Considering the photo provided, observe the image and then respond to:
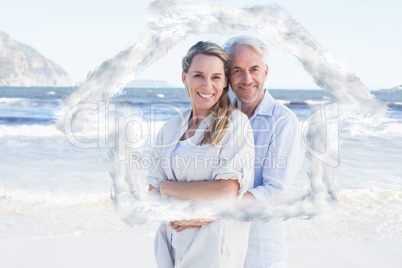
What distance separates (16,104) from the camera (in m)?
26.0

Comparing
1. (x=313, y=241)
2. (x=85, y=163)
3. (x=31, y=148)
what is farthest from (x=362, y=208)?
(x=31, y=148)

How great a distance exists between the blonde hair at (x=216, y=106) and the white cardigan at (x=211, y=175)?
0.03 meters

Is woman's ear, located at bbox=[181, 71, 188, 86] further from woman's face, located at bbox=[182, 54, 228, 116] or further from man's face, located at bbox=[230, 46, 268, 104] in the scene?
man's face, located at bbox=[230, 46, 268, 104]

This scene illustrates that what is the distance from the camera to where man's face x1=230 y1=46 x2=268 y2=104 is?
225cm

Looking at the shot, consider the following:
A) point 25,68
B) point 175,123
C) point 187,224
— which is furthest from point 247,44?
point 25,68

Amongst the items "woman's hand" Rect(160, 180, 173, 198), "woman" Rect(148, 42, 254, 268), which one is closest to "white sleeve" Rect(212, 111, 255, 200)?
"woman" Rect(148, 42, 254, 268)

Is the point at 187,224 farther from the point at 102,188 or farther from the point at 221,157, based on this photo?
the point at 102,188

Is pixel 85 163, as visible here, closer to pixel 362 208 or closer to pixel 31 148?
pixel 31 148

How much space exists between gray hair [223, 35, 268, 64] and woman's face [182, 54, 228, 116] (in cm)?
23

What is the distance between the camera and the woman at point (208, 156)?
1955mm

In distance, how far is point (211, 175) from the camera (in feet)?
6.50

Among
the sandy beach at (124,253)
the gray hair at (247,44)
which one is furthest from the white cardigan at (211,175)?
the sandy beach at (124,253)

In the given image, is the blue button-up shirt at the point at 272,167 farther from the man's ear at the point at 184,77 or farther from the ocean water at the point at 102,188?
the man's ear at the point at 184,77

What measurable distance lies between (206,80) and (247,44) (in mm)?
373
